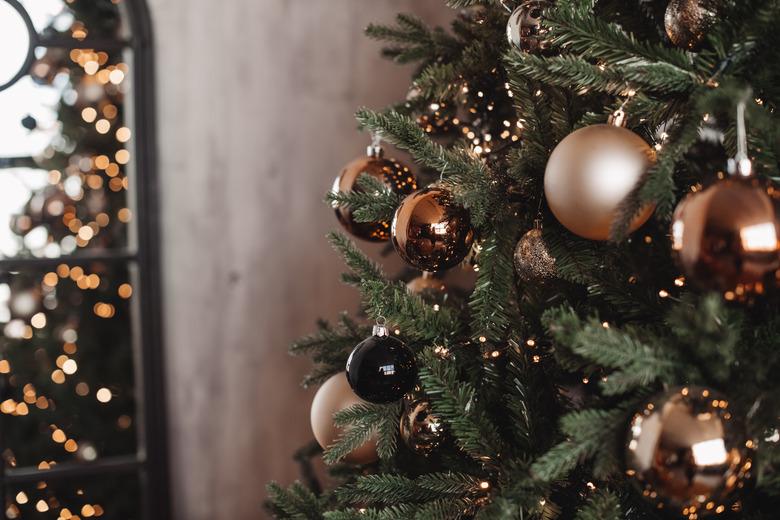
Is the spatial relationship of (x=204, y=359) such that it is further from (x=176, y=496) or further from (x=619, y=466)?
(x=619, y=466)

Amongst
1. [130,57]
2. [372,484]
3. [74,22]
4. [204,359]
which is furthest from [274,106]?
[372,484]

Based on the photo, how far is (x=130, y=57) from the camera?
1465mm

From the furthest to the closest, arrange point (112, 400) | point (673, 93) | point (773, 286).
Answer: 1. point (112, 400)
2. point (673, 93)
3. point (773, 286)

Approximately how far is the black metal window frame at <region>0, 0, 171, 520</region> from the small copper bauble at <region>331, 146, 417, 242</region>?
73 centimetres

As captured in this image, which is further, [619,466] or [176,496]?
[176,496]

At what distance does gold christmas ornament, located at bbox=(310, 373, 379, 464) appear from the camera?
80 cm

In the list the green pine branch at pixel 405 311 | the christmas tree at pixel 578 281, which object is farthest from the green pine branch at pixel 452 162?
the green pine branch at pixel 405 311

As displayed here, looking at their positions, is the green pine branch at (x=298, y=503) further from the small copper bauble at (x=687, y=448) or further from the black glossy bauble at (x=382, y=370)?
the small copper bauble at (x=687, y=448)

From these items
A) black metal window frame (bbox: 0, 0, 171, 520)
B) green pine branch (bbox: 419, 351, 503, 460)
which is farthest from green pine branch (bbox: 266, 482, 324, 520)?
black metal window frame (bbox: 0, 0, 171, 520)

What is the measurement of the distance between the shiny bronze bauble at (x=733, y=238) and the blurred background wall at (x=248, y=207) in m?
1.09

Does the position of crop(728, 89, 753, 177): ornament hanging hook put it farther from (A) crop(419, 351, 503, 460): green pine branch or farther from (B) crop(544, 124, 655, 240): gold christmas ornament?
(A) crop(419, 351, 503, 460): green pine branch

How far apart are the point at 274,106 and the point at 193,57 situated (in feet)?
0.66

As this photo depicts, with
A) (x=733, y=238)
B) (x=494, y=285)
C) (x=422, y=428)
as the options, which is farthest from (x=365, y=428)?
(x=733, y=238)

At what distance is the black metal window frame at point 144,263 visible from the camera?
55.9 inches
